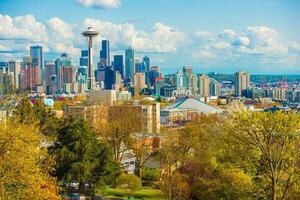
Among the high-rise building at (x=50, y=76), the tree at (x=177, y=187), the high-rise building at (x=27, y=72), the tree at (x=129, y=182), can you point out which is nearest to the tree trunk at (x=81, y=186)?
the tree at (x=129, y=182)

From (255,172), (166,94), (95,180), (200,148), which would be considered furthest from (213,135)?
(166,94)

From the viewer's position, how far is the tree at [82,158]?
20672mm

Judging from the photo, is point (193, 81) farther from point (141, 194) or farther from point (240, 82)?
point (141, 194)

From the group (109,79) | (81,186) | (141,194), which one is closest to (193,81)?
(109,79)

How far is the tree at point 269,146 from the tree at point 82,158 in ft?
28.0

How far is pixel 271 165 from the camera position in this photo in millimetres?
13094

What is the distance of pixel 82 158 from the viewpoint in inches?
825

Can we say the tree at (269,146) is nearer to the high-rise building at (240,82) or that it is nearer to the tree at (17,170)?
the tree at (17,170)

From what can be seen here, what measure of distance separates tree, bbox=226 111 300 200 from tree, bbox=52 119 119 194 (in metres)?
8.52

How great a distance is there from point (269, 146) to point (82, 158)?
9.78m

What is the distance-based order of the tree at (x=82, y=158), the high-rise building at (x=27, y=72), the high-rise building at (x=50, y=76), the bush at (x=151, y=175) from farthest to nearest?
the high-rise building at (x=50, y=76) → the high-rise building at (x=27, y=72) → the bush at (x=151, y=175) → the tree at (x=82, y=158)

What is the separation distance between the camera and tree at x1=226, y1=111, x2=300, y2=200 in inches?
503

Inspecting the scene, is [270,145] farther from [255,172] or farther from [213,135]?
[213,135]

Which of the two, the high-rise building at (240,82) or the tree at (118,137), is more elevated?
the high-rise building at (240,82)
